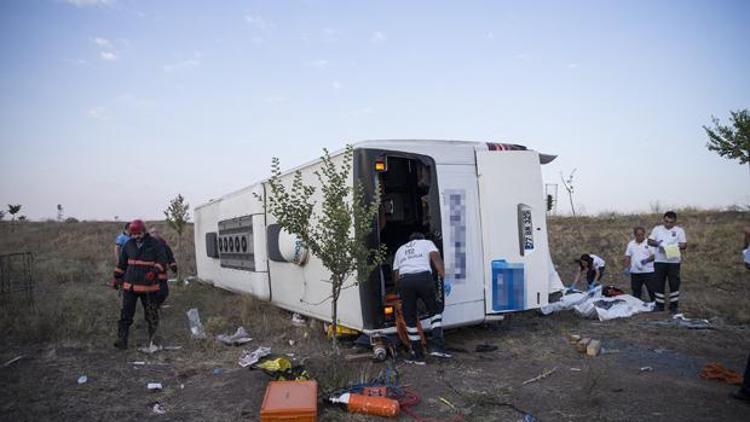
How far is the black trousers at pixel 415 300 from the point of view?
247 inches

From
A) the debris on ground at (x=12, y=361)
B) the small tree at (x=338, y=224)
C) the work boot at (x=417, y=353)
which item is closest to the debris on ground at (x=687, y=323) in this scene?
the work boot at (x=417, y=353)

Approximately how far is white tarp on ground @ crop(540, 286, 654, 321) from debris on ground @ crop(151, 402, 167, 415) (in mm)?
6470

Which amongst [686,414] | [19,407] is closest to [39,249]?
[19,407]

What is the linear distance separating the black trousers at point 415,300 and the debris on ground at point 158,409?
2935mm

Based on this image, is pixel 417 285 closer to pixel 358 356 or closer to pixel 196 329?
pixel 358 356

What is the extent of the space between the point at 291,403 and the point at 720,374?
4525 millimetres

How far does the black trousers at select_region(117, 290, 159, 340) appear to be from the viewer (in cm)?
742

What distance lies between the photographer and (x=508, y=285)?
23.0 feet

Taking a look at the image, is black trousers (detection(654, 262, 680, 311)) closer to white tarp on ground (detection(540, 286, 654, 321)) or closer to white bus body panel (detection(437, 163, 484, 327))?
white tarp on ground (detection(540, 286, 654, 321))

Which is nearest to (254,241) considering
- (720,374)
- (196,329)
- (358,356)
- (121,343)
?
(196,329)

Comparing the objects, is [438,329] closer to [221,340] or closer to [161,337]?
[221,340]

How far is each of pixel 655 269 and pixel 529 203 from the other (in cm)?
375

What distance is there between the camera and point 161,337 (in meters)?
8.20

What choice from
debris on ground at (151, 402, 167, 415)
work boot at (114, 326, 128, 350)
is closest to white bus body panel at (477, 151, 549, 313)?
debris on ground at (151, 402, 167, 415)
